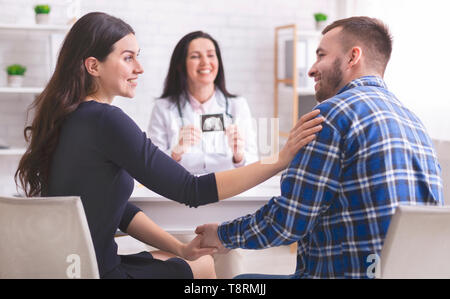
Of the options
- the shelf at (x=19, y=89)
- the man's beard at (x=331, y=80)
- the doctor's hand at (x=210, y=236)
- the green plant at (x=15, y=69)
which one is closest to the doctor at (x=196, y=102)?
the shelf at (x=19, y=89)

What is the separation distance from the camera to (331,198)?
1209 mm

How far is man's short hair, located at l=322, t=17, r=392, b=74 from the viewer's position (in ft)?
4.61

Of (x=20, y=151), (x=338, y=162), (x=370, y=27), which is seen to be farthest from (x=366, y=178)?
(x=20, y=151)

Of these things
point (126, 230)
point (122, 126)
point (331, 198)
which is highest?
point (122, 126)

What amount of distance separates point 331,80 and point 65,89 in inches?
27.9

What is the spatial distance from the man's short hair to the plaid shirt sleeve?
323 mm

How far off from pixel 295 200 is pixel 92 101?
0.60 metres

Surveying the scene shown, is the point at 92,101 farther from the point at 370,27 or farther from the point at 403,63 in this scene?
the point at 403,63

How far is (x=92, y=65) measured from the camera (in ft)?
4.86

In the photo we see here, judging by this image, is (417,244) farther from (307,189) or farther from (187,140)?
(187,140)

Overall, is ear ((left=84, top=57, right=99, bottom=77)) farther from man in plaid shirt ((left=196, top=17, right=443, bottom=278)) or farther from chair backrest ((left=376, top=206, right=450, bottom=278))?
chair backrest ((left=376, top=206, right=450, bottom=278))

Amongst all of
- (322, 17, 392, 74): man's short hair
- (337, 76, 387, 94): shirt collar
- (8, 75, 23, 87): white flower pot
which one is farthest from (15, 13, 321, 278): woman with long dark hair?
(8, 75, 23, 87): white flower pot

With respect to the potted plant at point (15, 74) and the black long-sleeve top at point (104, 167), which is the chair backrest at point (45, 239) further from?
the potted plant at point (15, 74)

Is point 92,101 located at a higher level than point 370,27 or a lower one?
lower
